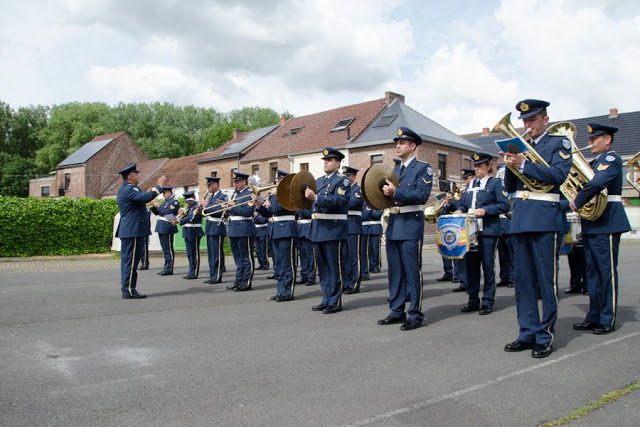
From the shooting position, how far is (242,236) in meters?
10.0

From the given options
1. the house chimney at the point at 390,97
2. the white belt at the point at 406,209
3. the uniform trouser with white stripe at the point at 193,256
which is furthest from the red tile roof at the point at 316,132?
the white belt at the point at 406,209

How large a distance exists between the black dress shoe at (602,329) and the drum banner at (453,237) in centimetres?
187

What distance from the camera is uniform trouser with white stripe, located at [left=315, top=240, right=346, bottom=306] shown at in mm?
7484

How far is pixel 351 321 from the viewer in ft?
22.2

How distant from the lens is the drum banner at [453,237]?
7164 mm

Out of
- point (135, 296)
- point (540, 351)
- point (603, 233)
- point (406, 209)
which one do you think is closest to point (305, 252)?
point (135, 296)

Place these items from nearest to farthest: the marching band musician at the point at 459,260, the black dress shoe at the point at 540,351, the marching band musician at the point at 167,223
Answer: the black dress shoe at the point at 540,351 → the marching band musician at the point at 459,260 → the marching band musician at the point at 167,223

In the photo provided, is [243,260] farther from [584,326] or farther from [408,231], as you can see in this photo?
[584,326]

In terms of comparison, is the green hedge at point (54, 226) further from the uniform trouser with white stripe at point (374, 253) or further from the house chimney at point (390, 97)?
the house chimney at point (390, 97)

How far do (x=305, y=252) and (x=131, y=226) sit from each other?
3.92m

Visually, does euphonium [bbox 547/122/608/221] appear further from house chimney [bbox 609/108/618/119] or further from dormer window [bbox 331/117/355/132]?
house chimney [bbox 609/108/618/119]

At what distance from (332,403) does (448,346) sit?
207 cm

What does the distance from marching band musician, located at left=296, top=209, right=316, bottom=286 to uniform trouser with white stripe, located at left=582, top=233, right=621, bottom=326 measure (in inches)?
219

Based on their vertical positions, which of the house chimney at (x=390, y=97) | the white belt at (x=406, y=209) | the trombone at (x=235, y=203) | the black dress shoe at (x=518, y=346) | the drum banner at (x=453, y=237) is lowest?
the black dress shoe at (x=518, y=346)
